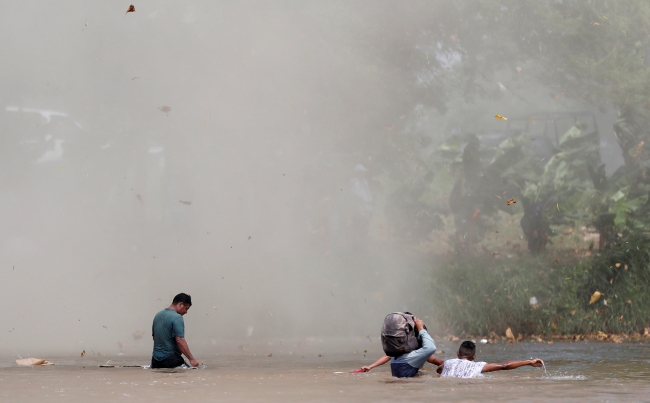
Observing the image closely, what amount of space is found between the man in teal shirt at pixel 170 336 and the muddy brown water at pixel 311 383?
0.29m

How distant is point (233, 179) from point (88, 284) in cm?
375

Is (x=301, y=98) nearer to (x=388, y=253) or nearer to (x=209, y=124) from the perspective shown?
(x=209, y=124)

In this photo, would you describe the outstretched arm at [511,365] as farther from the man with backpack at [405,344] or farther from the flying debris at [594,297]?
the flying debris at [594,297]

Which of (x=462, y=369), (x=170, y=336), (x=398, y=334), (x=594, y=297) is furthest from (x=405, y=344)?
(x=594, y=297)

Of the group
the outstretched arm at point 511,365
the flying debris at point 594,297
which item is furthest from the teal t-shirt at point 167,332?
the flying debris at point 594,297

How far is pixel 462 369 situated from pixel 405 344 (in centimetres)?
66

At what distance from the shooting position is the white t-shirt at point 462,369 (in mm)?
8367

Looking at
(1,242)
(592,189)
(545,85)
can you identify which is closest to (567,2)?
(545,85)

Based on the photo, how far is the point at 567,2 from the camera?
19422 mm

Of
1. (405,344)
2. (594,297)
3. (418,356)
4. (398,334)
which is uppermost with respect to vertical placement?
(594,297)

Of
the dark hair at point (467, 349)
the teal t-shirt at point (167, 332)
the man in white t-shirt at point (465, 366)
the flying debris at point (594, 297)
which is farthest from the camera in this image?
the flying debris at point (594, 297)

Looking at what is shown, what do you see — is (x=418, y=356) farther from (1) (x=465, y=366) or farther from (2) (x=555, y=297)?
(2) (x=555, y=297)

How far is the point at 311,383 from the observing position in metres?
7.87

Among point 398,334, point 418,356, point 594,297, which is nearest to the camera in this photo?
point 398,334
